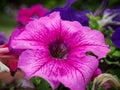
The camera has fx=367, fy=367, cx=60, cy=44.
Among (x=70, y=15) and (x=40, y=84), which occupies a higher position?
(x=70, y=15)

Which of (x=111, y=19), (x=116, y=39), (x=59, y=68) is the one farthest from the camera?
(x=111, y=19)

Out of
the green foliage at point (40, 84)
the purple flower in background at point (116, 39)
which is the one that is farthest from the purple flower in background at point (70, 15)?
the green foliage at point (40, 84)

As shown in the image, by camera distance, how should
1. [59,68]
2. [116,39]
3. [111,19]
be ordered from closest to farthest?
1. [59,68]
2. [116,39]
3. [111,19]

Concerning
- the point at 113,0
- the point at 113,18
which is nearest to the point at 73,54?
the point at 113,18

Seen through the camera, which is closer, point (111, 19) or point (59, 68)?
point (59, 68)

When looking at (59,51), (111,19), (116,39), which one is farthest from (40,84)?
(111,19)

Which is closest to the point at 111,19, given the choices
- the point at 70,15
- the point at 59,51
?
the point at 70,15

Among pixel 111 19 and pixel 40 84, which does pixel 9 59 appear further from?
pixel 111 19

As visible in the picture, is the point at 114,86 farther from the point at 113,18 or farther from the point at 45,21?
the point at 113,18
